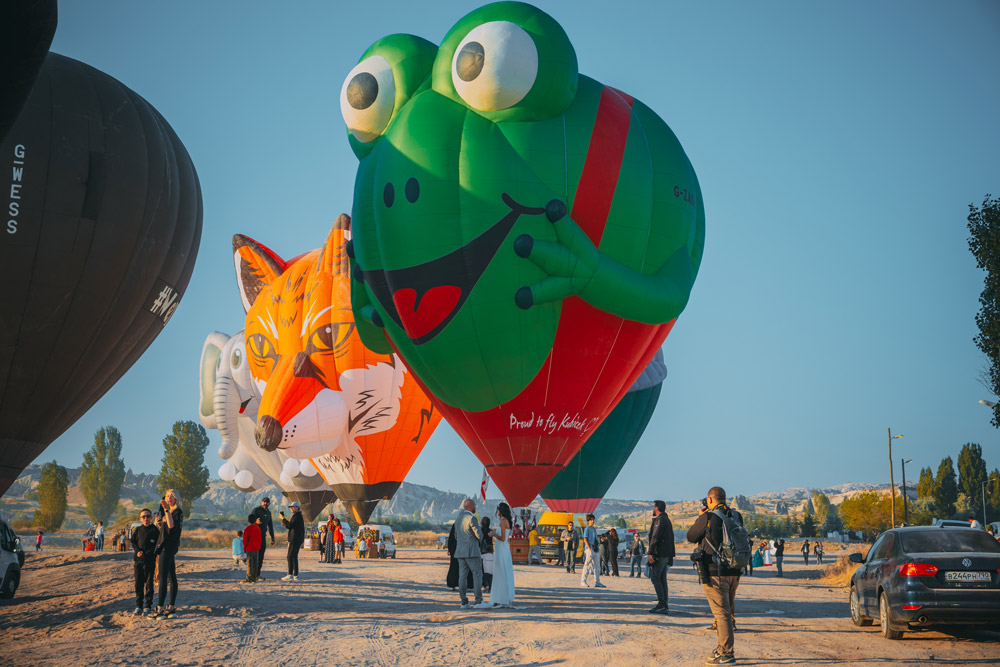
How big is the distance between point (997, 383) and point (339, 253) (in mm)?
20071

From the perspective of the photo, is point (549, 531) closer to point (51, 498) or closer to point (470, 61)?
point (470, 61)

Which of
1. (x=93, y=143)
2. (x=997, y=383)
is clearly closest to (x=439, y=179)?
(x=93, y=143)

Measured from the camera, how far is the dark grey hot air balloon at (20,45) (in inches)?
131

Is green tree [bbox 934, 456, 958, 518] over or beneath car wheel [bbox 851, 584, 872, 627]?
over

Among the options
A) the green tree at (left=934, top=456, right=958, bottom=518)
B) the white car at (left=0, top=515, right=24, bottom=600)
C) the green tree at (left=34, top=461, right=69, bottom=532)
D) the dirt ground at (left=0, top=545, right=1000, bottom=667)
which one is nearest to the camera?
the dirt ground at (left=0, top=545, right=1000, bottom=667)

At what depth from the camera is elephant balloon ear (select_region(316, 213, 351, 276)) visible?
29.0 meters

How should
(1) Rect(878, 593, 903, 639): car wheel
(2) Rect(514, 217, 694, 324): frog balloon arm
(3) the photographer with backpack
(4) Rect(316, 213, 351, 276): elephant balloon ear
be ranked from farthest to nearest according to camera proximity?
1. (4) Rect(316, 213, 351, 276): elephant balloon ear
2. (2) Rect(514, 217, 694, 324): frog balloon arm
3. (1) Rect(878, 593, 903, 639): car wheel
4. (3) the photographer with backpack

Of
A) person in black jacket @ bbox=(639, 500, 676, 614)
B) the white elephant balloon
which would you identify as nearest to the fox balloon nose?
the white elephant balloon

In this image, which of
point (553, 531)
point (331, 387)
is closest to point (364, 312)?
point (331, 387)

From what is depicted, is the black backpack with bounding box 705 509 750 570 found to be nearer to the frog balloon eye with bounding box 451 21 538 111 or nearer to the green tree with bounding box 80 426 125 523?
the frog balloon eye with bounding box 451 21 538 111

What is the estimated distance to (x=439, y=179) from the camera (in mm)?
17594

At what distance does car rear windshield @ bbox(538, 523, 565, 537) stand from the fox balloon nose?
1115 centimetres

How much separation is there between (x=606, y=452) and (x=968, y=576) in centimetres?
2430

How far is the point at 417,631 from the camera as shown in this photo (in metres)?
10.5
